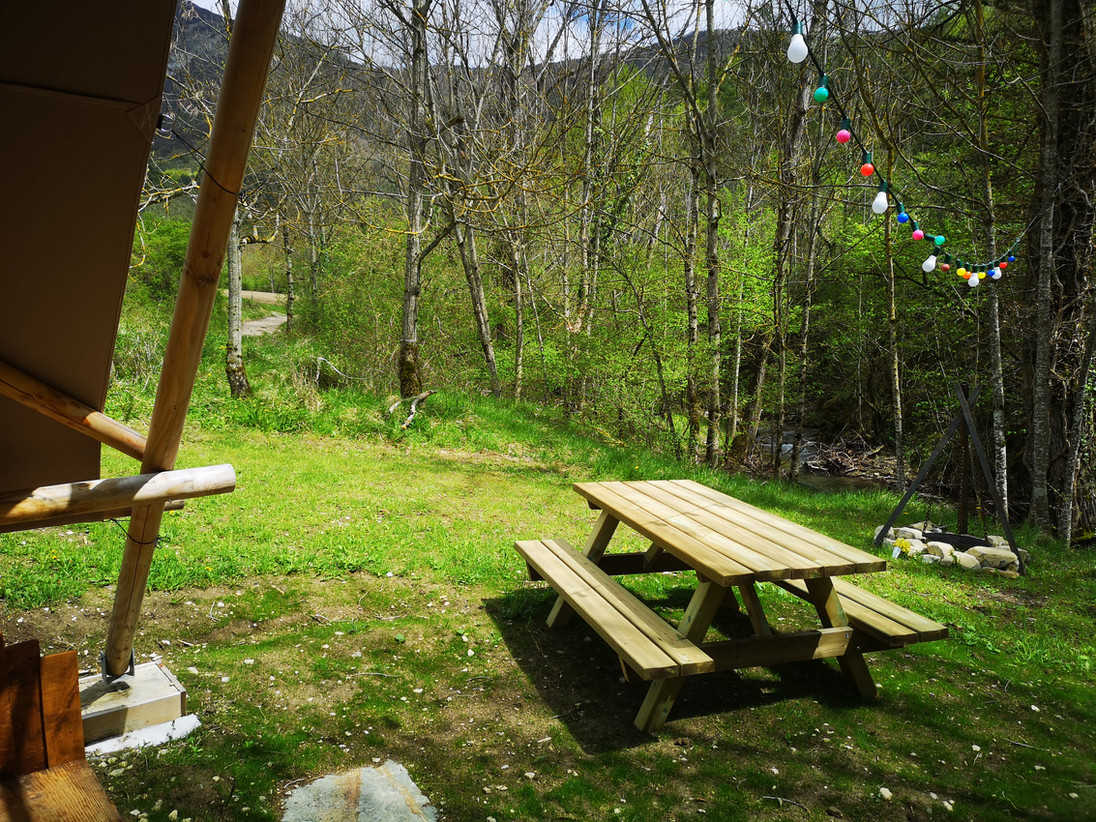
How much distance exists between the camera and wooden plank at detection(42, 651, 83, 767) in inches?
62.3

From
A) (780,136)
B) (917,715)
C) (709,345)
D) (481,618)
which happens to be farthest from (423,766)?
(780,136)

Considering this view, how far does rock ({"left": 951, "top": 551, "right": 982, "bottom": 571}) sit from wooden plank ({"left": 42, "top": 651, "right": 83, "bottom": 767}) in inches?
247

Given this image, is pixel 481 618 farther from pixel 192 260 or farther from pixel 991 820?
pixel 192 260

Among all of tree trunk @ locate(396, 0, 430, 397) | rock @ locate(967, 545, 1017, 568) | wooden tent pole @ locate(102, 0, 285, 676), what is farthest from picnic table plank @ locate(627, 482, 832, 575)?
tree trunk @ locate(396, 0, 430, 397)

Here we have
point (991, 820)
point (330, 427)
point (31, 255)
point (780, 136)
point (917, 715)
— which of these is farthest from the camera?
point (780, 136)

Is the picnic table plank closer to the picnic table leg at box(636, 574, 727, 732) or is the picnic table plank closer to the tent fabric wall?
the picnic table leg at box(636, 574, 727, 732)

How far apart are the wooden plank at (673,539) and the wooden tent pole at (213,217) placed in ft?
6.77

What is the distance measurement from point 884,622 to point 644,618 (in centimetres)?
Answer: 115

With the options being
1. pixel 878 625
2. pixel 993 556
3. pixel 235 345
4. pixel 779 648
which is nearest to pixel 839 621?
pixel 878 625

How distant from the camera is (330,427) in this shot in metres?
8.29

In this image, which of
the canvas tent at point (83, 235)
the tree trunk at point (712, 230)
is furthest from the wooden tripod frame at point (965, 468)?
the canvas tent at point (83, 235)

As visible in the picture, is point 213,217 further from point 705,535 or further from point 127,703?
point 705,535

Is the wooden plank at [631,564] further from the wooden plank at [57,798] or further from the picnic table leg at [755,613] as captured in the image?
the wooden plank at [57,798]

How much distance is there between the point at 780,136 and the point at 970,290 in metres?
3.97
